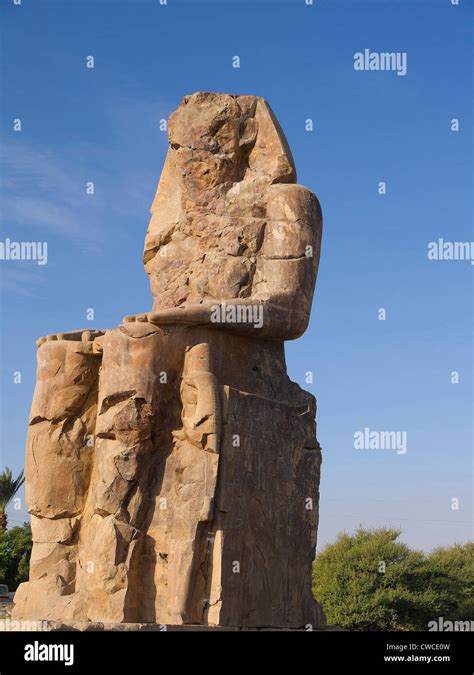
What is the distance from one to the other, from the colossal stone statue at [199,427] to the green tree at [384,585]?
43.0ft

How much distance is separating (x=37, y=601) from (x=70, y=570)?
334mm

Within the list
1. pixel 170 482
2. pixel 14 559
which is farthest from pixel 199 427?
pixel 14 559

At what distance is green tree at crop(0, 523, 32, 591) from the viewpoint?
86.0ft

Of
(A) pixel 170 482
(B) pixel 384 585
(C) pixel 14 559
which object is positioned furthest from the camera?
(C) pixel 14 559

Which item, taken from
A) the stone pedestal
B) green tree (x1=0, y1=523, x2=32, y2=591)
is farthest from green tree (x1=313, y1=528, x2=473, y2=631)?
the stone pedestal

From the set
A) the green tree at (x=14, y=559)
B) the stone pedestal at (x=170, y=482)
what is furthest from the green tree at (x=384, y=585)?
the stone pedestal at (x=170, y=482)

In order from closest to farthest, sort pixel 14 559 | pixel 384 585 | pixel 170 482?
1. pixel 170 482
2. pixel 384 585
3. pixel 14 559

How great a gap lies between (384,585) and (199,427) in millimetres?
15028

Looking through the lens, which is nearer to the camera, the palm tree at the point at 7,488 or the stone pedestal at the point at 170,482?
the stone pedestal at the point at 170,482

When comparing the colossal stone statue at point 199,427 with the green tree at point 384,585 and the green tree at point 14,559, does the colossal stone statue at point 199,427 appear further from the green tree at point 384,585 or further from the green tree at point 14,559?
the green tree at point 14,559

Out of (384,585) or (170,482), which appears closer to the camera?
(170,482)

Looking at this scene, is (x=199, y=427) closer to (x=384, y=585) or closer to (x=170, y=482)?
(x=170, y=482)

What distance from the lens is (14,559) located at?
Result: 26.8m

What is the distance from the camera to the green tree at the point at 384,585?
71.8 ft
